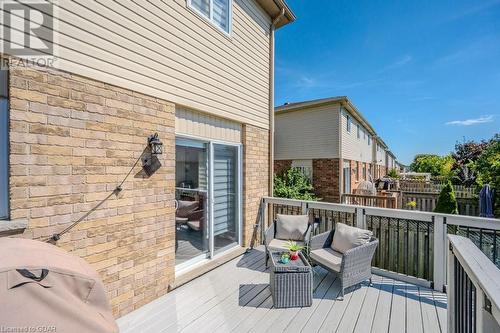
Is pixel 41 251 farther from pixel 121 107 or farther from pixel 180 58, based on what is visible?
pixel 180 58

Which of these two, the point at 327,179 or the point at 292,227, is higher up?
the point at 327,179

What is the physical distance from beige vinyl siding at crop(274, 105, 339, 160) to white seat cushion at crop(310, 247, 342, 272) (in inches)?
316

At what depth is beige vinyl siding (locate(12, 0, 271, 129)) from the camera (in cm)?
259

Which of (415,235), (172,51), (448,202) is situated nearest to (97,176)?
(172,51)

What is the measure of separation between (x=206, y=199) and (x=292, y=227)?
1.70 metres

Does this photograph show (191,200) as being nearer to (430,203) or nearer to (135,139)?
(135,139)

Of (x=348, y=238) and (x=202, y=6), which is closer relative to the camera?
(x=348, y=238)

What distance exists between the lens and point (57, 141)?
2.37 m

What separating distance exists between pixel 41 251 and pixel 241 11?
17.0 feet

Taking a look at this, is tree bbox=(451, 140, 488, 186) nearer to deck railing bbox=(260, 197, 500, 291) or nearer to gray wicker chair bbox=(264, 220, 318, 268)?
deck railing bbox=(260, 197, 500, 291)

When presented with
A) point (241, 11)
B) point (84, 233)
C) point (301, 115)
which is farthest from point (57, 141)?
point (301, 115)

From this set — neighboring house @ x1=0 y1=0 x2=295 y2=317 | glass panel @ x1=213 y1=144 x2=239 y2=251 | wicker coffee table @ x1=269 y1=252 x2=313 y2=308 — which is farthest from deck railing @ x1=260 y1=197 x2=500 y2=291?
neighboring house @ x1=0 y1=0 x2=295 y2=317

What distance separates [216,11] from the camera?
14.5 feet

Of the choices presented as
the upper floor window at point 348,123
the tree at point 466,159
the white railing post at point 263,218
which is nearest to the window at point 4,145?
the white railing post at point 263,218
